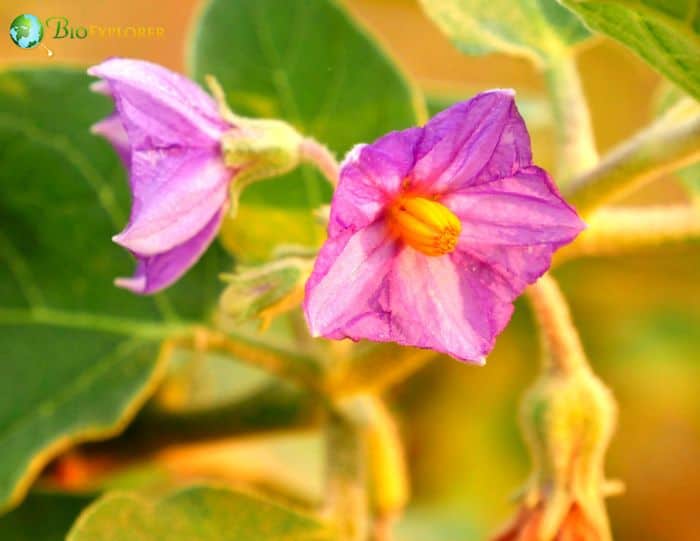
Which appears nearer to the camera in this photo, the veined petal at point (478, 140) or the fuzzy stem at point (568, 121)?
the veined petal at point (478, 140)

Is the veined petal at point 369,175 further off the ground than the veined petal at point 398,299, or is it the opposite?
the veined petal at point 369,175

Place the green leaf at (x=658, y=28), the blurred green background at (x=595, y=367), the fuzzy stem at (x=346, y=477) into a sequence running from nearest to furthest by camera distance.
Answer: the green leaf at (x=658, y=28) → the fuzzy stem at (x=346, y=477) → the blurred green background at (x=595, y=367)

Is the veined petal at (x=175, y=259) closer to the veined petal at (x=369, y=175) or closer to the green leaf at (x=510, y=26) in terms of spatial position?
the veined petal at (x=369, y=175)

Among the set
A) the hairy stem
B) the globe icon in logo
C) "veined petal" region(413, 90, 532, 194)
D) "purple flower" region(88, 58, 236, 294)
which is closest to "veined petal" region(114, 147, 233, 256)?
"purple flower" region(88, 58, 236, 294)

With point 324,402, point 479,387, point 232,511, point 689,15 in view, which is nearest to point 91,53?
point 479,387

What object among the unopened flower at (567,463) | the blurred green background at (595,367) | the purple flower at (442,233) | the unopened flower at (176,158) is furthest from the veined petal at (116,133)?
the blurred green background at (595,367)

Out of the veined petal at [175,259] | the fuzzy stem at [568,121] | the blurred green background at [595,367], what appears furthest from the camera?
the blurred green background at [595,367]

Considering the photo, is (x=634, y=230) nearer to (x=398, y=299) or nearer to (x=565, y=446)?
(x=565, y=446)

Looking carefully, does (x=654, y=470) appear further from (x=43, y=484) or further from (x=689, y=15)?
(x=689, y=15)

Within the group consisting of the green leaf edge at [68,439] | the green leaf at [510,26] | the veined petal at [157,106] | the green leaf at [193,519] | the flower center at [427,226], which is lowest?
the green leaf at [193,519]
